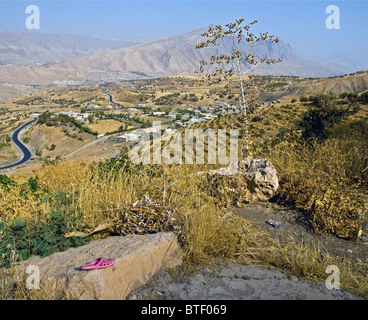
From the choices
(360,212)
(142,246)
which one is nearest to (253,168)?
(360,212)

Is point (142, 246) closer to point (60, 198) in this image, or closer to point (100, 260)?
point (100, 260)

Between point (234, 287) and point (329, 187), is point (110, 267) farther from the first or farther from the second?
point (329, 187)

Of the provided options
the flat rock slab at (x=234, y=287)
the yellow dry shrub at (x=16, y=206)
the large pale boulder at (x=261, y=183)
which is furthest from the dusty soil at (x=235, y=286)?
the yellow dry shrub at (x=16, y=206)

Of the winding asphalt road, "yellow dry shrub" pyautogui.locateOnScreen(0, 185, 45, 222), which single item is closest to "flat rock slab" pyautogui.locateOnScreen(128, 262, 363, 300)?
"yellow dry shrub" pyautogui.locateOnScreen(0, 185, 45, 222)

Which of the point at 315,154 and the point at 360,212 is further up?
the point at 315,154

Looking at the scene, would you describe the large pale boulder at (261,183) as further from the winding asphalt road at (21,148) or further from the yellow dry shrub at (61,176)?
the winding asphalt road at (21,148)
